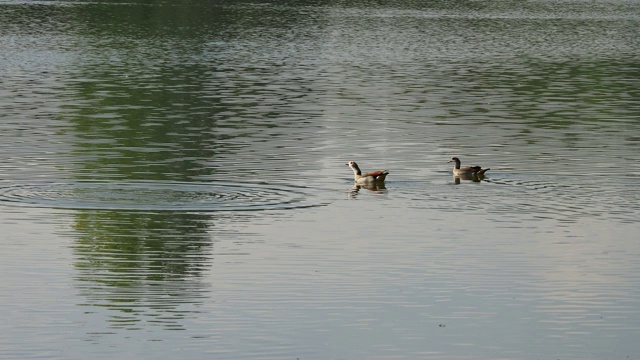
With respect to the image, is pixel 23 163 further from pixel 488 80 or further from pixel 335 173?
pixel 488 80

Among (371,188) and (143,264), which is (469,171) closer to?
(371,188)

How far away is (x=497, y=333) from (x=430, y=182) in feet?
46.2

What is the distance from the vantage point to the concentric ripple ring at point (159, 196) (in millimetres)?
29469

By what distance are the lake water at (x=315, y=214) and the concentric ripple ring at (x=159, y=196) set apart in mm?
85

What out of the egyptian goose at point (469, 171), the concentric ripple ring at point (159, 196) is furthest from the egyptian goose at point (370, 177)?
the egyptian goose at point (469, 171)

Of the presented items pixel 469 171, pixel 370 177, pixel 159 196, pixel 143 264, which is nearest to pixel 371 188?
pixel 370 177

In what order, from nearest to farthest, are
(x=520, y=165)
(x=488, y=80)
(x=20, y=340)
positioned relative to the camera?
(x=20, y=340) → (x=520, y=165) → (x=488, y=80)

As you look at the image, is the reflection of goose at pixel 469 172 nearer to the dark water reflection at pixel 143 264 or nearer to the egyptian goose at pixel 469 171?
the egyptian goose at pixel 469 171

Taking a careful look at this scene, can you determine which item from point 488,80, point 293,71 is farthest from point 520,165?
point 293,71

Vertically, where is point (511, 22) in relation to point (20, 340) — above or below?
below

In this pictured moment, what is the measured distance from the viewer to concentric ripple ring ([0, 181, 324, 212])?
29.5 meters

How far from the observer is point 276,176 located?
3431 cm

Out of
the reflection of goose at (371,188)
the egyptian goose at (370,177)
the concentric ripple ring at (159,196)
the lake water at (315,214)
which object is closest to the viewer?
the lake water at (315,214)

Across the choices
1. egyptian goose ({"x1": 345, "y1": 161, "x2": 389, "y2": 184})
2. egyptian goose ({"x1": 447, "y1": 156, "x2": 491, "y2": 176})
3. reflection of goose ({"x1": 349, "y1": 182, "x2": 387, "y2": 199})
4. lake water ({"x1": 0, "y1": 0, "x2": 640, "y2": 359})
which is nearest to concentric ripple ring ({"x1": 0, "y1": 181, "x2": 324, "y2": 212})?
lake water ({"x1": 0, "y1": 0, "x2": 640, "y2": 359})
